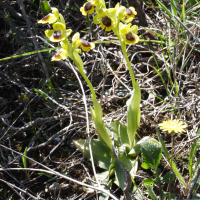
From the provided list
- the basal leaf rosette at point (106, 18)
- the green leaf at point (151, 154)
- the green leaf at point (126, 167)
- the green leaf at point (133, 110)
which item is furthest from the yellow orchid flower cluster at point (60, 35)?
the green leaf at point (126, 167)

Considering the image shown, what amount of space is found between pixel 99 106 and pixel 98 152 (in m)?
0.37

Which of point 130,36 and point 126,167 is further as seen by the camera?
point 126,167

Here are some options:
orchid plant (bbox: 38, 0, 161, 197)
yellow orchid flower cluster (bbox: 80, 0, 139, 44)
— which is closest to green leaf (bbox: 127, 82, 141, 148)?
orchid plant (bbox: 38, 0, 161, 197)

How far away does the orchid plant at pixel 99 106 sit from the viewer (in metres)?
1.26

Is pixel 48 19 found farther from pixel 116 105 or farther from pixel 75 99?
pixel 116 105

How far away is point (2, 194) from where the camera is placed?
1541 millimetres

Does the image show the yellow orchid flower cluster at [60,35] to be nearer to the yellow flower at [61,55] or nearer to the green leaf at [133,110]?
the yellow flower at [61,55]

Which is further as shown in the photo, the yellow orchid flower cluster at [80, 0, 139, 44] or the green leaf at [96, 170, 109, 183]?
the green leaf at [96, 170, 109, 183]

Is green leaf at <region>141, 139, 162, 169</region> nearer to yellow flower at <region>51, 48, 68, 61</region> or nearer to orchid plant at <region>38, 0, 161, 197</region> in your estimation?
orchid plant at <region>38, 0, 161, 197</region>

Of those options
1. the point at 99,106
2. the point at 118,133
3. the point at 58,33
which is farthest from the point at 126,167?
the point at 58,33

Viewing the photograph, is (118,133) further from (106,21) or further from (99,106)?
(106,21)

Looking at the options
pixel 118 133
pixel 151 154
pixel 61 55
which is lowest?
pixel 118 133

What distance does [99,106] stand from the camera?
140 cm

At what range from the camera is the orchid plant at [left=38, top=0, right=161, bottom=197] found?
126 cm
